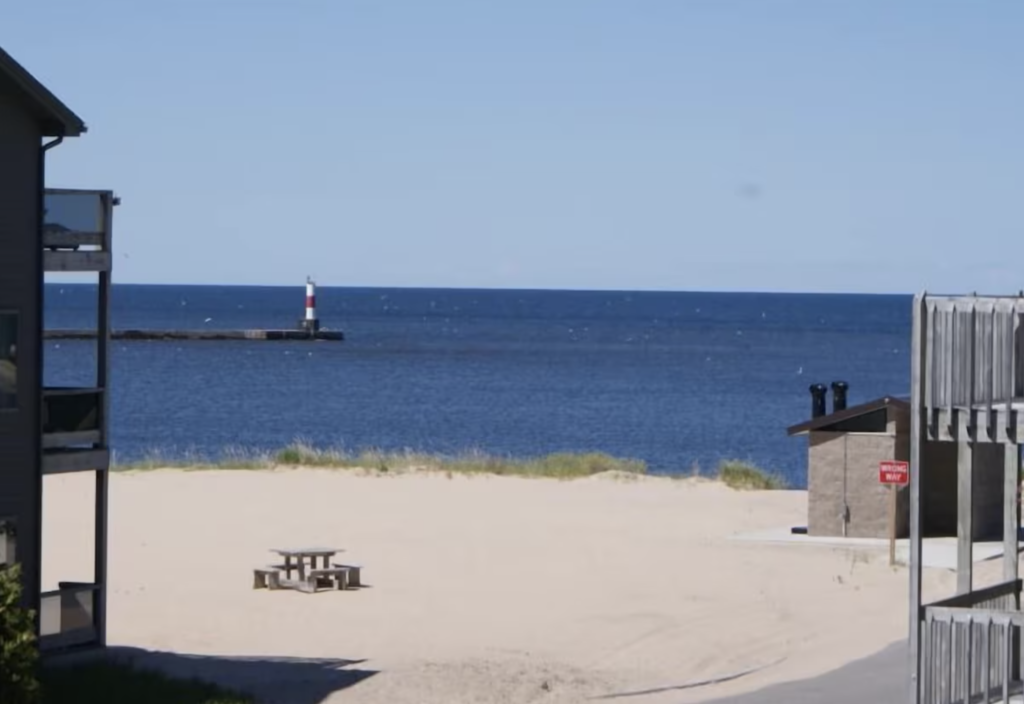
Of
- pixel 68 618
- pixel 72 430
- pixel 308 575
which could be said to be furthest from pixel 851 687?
pixel 308 575

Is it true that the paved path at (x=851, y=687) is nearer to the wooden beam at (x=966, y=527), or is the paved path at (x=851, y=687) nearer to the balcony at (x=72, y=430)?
the wooden beam at (x=966, y=527)

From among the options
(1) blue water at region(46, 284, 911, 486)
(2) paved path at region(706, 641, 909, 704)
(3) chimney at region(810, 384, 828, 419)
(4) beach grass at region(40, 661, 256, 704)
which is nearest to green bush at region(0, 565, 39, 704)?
(4) beach grass at region(40, 661, 256, 704)

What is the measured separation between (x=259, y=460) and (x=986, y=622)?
34.1 meters

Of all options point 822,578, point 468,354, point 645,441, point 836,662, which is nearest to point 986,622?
point 836,662

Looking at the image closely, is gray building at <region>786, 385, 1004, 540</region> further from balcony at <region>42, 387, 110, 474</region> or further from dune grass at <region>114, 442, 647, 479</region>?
balcony at <region>42, 387, 110, 474</region>

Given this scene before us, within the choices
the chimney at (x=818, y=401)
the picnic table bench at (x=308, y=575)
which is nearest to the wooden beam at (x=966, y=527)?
the picnic table bench at (x=308, y=575)

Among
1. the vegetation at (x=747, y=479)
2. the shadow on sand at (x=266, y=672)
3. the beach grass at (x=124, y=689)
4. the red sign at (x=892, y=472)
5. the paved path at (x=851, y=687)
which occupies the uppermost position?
the red sign at (x=892, y=472)

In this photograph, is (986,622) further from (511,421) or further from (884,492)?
(511,421)

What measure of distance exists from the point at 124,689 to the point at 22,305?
4.50 metres

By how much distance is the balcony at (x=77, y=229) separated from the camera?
21.5m

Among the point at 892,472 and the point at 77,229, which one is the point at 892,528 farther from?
the point at 77,229

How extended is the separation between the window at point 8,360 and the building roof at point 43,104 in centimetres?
208

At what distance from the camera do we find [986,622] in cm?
1518

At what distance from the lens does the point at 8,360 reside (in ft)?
67.8
